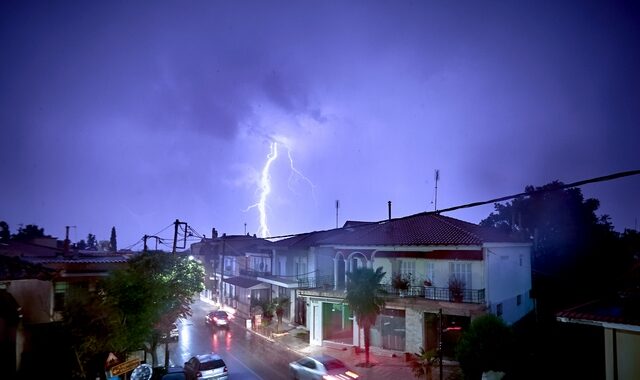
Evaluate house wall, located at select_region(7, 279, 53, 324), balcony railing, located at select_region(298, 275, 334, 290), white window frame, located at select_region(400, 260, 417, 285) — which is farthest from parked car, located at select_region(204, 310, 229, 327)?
white window frame, located at select_region(400, 260, 417, 285)

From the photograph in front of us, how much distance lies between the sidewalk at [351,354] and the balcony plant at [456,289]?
3.99 metres

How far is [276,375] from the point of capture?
22.0 m

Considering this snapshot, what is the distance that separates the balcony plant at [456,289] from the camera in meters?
23.1

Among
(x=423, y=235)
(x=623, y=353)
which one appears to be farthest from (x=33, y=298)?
(x=623, y=353)

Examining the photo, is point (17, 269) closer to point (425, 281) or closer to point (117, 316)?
point (117, 316)

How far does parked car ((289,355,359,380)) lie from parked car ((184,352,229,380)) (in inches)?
157

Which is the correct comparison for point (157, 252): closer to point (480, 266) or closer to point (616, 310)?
point (480, 266)

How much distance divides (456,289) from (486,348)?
19.6ft

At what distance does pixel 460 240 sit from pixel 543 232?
17.4 meters

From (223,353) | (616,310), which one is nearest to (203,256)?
(223,353)

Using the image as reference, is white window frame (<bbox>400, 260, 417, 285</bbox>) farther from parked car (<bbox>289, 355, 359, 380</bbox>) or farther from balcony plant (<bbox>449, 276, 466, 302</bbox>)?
parked car (<bbox>289, 355, 359, 380</bbox>)

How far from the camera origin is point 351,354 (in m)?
26.2

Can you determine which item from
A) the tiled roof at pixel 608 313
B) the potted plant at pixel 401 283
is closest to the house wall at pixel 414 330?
the potted plant at pixel 401 283

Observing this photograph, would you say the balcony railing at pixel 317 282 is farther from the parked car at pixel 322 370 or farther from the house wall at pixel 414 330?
the parked car at pixel 322 370
